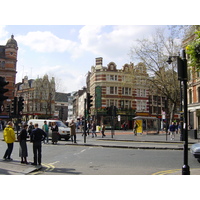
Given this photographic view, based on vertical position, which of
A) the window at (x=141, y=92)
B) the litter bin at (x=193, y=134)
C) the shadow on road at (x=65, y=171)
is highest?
the window at (x=141, y=92)

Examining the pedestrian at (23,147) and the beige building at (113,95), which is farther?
the beige building at (113,95)

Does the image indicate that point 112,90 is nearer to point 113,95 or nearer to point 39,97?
point 113,95

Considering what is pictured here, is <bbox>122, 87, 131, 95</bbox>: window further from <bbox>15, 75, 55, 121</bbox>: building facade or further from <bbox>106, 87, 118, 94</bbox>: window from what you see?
<bbox>15, 75, 55, 121</bbox>: building facade

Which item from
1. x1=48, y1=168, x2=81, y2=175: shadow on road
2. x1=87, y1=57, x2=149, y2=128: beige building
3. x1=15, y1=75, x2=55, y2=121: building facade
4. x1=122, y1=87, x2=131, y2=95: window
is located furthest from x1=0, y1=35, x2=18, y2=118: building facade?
x1=48, y1=168, x2=81, y2=175: shadow on road

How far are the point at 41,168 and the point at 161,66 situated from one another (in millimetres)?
27792

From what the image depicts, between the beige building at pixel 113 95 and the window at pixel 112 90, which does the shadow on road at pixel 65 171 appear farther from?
the window at pixel 112 90

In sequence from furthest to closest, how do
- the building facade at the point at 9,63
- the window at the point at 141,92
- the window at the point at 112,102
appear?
1. the window at the point at 141,92
2. the building facade at the point at 9,63
3. the window at the point at 112,102

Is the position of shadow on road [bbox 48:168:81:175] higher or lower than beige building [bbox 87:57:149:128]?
lower

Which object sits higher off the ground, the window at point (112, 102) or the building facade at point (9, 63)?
the building facade at point (9, 63)

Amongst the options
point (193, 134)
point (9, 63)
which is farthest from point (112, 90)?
point (193, 134)

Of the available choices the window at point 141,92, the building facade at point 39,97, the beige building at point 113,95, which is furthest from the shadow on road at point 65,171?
the window at point 141,92

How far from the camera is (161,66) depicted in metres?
33.8

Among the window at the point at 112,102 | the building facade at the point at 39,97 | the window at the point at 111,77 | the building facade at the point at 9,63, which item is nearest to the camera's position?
the building facade at the point at 39,97
